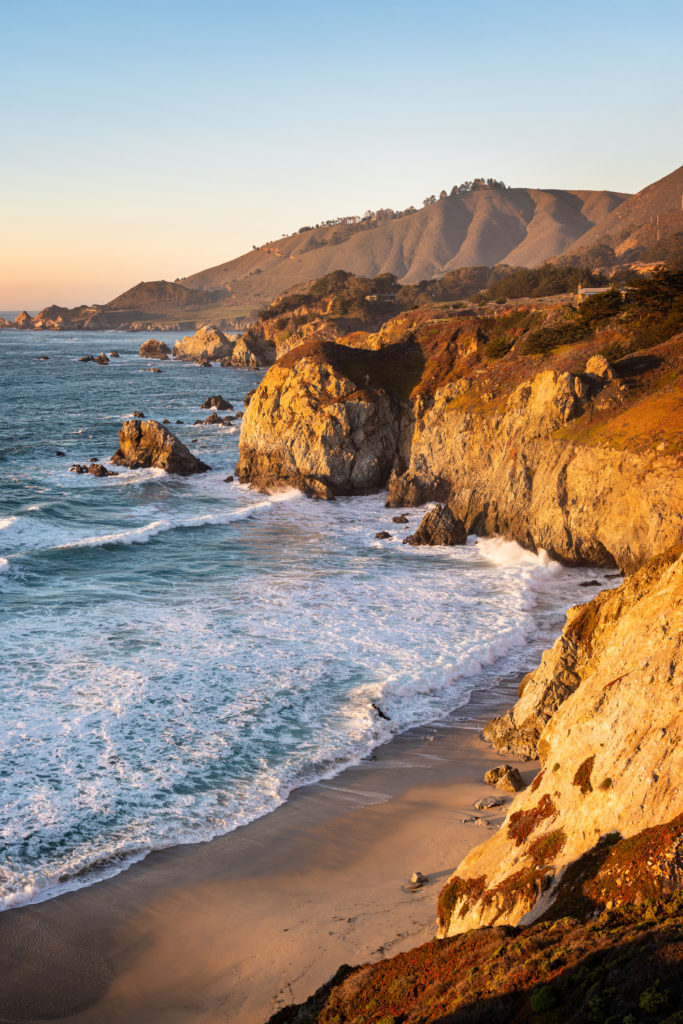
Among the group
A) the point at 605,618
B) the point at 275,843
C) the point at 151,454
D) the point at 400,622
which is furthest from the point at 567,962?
the point at 151,454

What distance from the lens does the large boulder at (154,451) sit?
51.8 m

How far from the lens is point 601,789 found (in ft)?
33.4

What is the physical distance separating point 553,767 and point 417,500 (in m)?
31.3

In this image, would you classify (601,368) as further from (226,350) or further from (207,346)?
(207,346)

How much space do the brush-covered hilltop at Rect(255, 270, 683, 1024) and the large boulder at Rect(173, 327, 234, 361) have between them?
11495cm

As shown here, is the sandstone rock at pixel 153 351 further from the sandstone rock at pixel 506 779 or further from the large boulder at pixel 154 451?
the sandstone rock at pixel 506 779

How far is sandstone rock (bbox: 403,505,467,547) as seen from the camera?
117 ft

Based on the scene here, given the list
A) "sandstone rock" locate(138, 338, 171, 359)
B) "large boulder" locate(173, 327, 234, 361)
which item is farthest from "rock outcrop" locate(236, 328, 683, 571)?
"sandstone rock" locate(138, 338, 171, 359)

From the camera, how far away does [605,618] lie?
16453mm

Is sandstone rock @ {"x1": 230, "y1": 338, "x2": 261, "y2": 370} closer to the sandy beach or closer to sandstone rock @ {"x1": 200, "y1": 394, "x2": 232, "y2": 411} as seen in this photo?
sandstone rock @ {"x1": 200, "y1": 394, "x2": 232, "y2": 411}

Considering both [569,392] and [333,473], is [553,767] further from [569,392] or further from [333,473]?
[333,473]

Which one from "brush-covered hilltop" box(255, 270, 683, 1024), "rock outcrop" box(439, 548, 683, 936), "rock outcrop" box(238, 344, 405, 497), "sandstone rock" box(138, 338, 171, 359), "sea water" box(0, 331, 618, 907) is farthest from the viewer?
"sandstone rock" box(138, 338, 171, 359)

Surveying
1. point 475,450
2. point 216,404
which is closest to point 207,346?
point 216,404

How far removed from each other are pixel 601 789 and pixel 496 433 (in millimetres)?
29241
